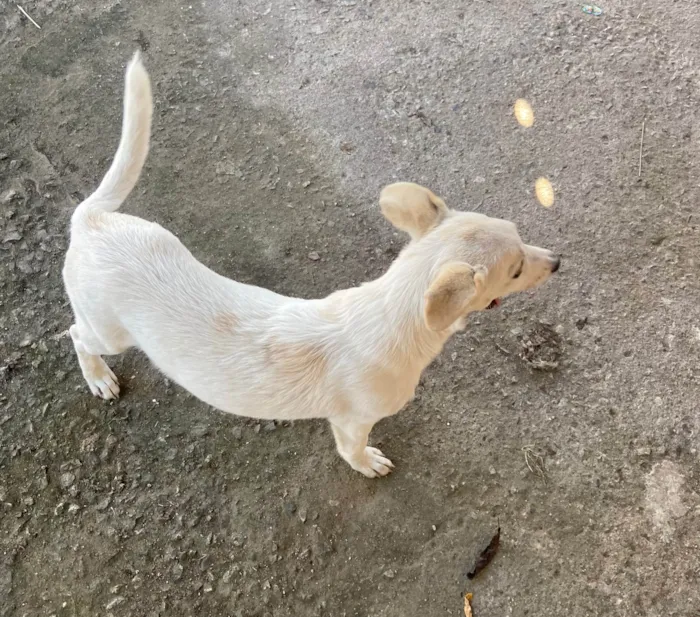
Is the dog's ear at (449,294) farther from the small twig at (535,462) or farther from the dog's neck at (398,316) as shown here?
the small twig at (535,462)

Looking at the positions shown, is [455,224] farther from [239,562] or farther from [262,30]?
[262,30]

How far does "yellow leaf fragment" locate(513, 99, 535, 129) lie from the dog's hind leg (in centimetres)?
320

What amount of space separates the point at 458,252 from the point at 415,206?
29 cm

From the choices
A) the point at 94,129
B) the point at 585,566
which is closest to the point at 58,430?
the point at 94,129

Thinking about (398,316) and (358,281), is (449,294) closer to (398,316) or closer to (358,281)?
(398,316)

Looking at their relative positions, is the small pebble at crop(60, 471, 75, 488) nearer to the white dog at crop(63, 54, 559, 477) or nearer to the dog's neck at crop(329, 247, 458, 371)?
the white dog at crop(63, 54, 559, 477)

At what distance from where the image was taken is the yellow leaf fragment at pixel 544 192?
405 centimetres

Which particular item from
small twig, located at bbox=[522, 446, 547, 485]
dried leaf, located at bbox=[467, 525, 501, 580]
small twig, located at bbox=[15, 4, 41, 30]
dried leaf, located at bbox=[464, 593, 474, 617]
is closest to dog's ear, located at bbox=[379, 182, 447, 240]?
small twig, located at bbox=[522, 446, 547, 485]

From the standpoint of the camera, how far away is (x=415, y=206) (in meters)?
2.47

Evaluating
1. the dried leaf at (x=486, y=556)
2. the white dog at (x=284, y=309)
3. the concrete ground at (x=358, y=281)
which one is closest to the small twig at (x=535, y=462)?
the concrete ground at (x=358, y=281)

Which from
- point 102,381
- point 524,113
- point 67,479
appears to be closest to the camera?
point 67,479

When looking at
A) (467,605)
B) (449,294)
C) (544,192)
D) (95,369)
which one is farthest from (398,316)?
(544,192)

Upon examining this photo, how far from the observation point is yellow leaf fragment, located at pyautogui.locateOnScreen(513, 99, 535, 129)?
4320 millimetres

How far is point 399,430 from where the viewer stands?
11.4 feet
